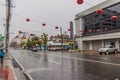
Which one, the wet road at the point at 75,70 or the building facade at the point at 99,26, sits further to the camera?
the building facade at the point at 99,26

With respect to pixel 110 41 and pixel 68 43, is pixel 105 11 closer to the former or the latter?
pixel 110 41

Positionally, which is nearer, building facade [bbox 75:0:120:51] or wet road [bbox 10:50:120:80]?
wet road [bbox 10:50:120:80]

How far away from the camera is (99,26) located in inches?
2267

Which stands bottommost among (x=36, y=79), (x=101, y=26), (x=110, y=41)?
(x=36, y=79)

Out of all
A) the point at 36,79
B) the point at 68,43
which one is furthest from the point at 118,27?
the point at 68,43

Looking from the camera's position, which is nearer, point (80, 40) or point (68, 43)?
point (80, 40)

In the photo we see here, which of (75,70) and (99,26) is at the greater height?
(99,26)

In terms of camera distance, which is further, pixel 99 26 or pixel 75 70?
pixel 99 26

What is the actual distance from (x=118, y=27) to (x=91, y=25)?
552 inches

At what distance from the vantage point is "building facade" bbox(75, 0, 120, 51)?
50.3 m

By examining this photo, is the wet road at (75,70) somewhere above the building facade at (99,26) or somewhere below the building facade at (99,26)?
below

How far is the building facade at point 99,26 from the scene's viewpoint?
50344 millimetres

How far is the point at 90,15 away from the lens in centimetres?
6269

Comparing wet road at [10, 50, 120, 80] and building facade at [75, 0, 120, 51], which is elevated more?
building facade at [75, 0, 120, 51]
